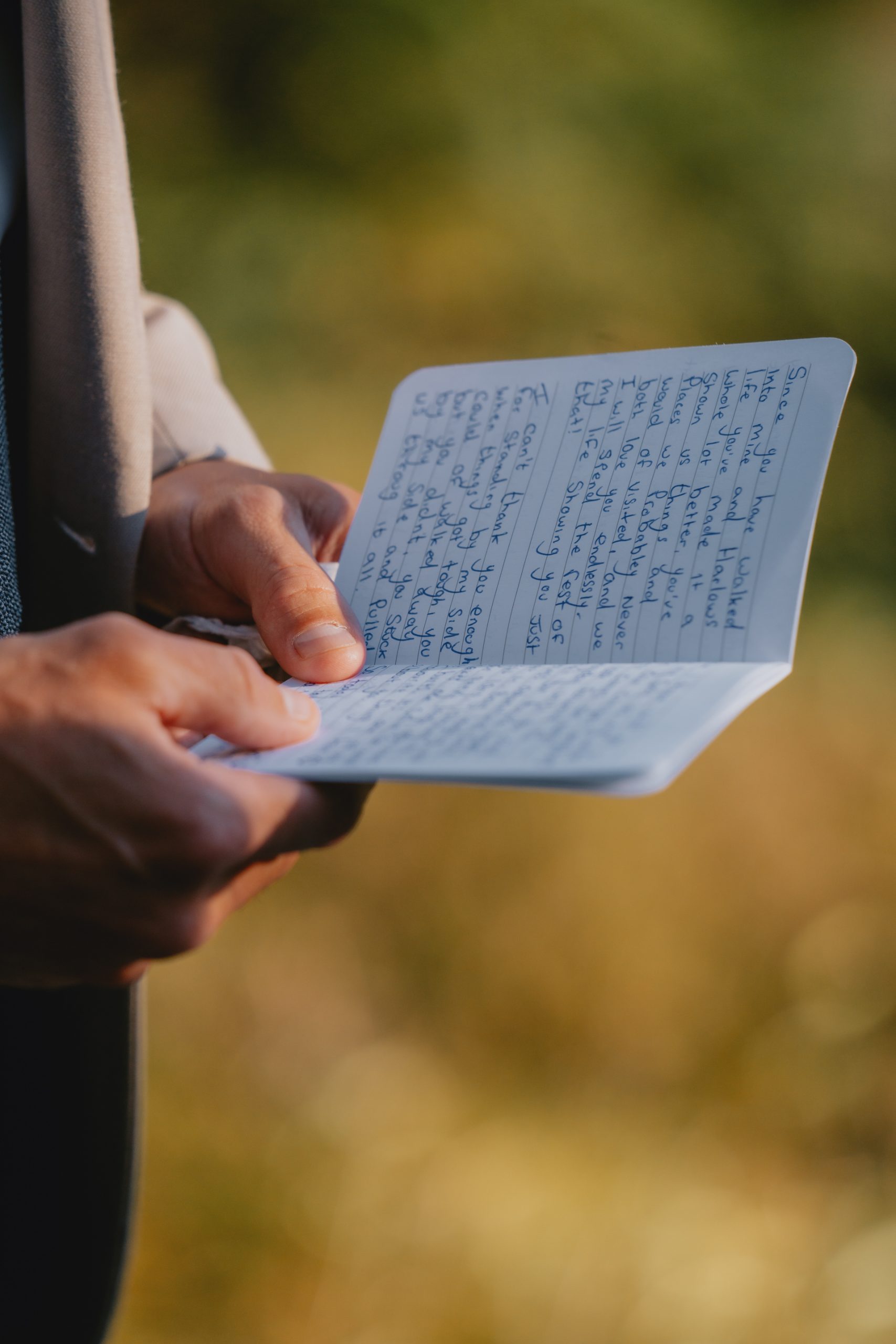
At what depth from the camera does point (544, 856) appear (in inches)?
55.1

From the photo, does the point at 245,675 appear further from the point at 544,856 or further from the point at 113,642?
the point at 544,856

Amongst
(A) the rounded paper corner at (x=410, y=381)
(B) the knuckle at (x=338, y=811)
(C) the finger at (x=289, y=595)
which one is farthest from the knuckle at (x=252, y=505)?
(B) the knuckle at (x=338, y=811)

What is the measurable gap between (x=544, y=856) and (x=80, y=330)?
1012mm

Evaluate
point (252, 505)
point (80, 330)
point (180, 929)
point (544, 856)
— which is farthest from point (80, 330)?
point (544, 856)

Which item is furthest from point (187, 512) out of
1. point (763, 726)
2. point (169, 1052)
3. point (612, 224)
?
point (612, 224)

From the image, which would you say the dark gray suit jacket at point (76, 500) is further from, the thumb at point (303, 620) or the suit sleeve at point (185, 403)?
the thumb at point (303, 620)

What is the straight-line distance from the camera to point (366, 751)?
0.41 metres

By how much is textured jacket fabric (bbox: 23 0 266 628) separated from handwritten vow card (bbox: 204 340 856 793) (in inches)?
5.8

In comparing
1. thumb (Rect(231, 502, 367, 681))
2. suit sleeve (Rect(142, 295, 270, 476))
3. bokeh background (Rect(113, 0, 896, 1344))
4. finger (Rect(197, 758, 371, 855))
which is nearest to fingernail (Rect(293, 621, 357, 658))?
thumb (Rect(231, 502, 367, 681))

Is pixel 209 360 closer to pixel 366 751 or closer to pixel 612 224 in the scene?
pixel 366 751

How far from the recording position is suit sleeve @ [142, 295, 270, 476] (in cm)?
74

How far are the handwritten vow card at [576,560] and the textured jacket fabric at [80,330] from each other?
146mm

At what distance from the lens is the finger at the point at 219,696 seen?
1.35 ft

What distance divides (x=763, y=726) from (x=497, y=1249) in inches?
30.3
